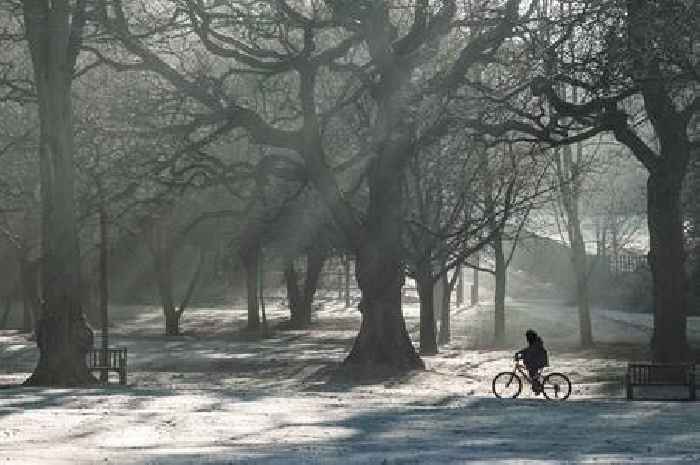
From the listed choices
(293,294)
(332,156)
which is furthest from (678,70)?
(293,294)

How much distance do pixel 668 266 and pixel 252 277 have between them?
97.8 feet

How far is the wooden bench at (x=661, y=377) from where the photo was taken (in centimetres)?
2589

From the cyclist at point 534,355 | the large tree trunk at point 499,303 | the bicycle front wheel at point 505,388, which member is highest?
the large tree trunk at point 499,303

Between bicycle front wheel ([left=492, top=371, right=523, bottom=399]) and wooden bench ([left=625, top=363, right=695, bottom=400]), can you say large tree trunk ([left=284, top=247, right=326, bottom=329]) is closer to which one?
bicycle front wheel ([left=492, top=371, right=523, bottom=399])

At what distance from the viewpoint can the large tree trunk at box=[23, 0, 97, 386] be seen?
1079 inches

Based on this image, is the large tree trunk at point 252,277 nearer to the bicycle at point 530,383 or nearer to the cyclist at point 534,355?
the bicycle at point 530,383

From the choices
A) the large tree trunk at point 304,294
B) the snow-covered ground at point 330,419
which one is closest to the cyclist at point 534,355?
the snow-covered ground at point 330,419

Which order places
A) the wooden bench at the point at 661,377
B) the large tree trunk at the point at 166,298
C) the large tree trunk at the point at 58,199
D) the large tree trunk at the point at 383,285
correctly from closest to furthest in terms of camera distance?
the wooden bench at the point at 661,377, the large tree trunk at the point at 58,199, the large tree trunk at the point at 383,285, the large tree trunk at the point at 166,298

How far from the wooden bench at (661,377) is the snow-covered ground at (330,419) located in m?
0.82

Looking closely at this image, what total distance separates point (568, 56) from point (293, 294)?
4000 centimetres

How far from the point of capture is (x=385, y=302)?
34000 millimetres

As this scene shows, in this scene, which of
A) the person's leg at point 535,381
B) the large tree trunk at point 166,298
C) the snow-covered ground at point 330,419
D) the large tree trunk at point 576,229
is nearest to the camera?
the snow-covered ground at point 330,419

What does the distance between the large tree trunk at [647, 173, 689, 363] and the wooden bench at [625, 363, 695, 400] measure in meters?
1.35

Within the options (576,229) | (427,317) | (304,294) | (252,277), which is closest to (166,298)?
(252,277)
